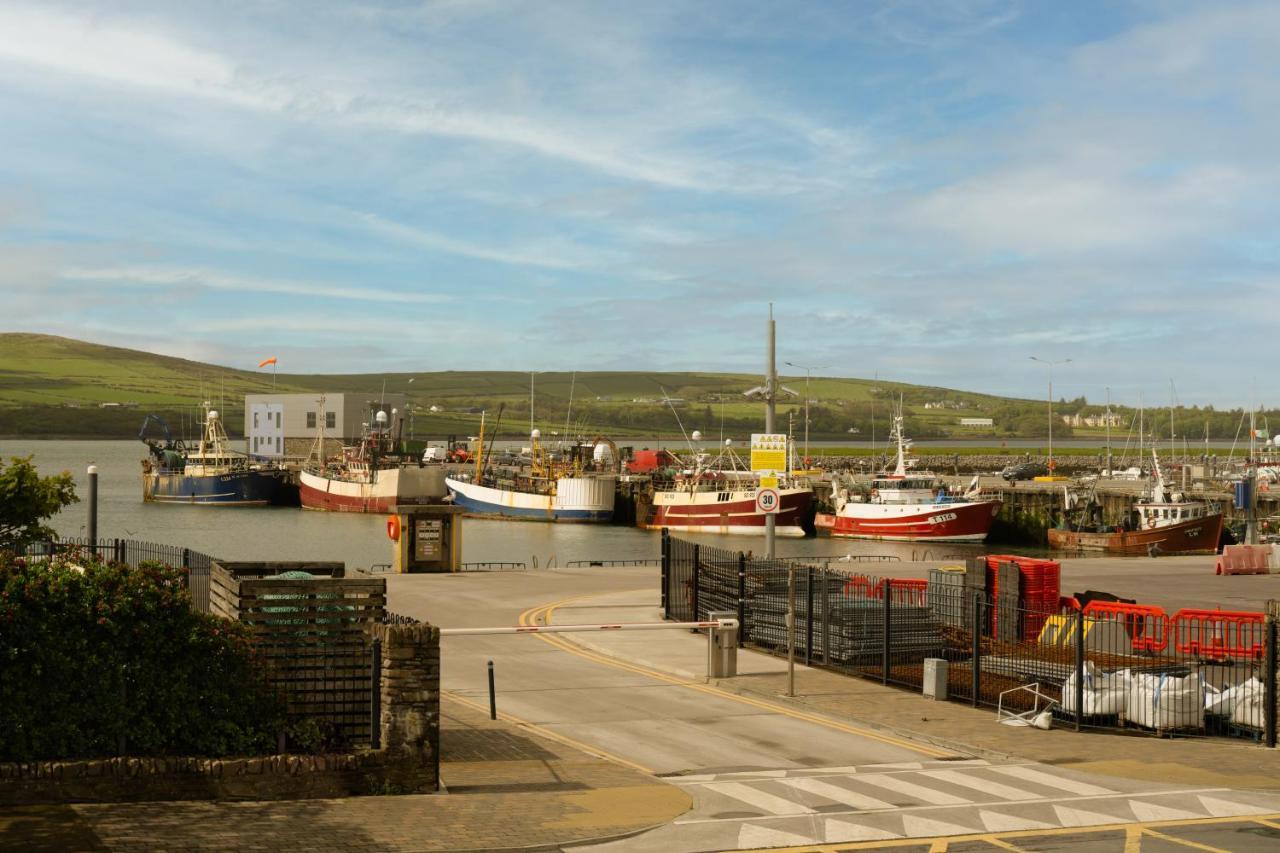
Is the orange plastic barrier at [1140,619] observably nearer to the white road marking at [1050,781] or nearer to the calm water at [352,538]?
the white road marking at [1050,781]

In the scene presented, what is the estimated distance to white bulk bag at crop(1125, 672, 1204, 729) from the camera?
19359mm

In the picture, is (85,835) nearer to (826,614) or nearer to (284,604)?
(284,604)

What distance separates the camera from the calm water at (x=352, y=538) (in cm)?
8512

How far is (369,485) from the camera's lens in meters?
123

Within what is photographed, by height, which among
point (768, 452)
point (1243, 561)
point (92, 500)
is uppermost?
point (768, 452)

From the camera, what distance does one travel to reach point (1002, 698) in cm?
2084

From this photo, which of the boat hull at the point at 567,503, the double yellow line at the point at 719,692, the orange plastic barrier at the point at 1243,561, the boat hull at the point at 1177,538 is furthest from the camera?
the boat hull at the point at 567,503

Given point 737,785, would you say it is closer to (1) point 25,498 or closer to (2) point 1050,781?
(2) point 1050,781

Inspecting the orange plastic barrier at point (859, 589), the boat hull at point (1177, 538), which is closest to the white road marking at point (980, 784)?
the orange plastic barrier at point (859, 589)

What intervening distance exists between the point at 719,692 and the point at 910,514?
242ft

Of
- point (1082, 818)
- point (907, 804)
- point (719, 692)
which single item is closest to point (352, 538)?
point (719, 692)

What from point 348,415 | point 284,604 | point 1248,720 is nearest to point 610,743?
point 284,604

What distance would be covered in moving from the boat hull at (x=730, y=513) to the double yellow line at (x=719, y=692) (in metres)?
69.3

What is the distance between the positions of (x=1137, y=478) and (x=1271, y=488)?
13.5 meters
